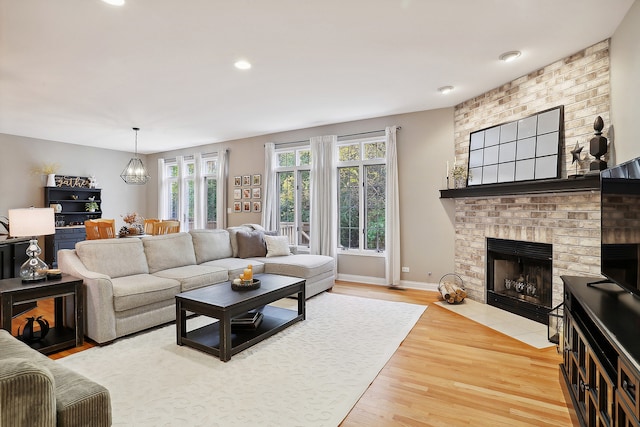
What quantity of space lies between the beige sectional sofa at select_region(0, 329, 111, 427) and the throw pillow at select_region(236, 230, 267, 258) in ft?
11.6

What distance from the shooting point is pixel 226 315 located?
2682 mm

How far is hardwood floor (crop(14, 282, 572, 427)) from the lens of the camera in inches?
78.9

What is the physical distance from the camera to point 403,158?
17.3 feet

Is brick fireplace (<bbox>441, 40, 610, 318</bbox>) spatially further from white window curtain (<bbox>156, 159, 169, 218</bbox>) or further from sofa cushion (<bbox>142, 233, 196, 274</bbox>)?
white window curtain (<bbox>156, 159, 169, 218</bbox>)

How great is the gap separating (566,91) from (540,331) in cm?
251

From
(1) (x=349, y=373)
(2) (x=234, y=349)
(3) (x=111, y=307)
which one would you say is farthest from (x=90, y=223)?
(1) (x=349, y=373)

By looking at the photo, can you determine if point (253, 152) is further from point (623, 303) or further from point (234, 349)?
point (623, 303)

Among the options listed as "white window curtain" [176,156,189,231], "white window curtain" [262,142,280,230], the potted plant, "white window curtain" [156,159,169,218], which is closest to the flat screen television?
"white window curtain" [262,142,280,230]

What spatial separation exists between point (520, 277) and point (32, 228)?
5.24m

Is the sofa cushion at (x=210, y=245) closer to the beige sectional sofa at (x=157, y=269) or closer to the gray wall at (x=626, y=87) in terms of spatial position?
the beige sectional sofa at (x=157, y=269)

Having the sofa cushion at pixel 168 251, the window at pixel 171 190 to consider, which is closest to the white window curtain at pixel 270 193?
the sofa cushion at pixel 168 251

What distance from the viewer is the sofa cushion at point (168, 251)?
4031mm

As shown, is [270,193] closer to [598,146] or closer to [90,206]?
[90,206]

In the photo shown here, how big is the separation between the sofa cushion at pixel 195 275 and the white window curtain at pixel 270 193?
2.30 metres
